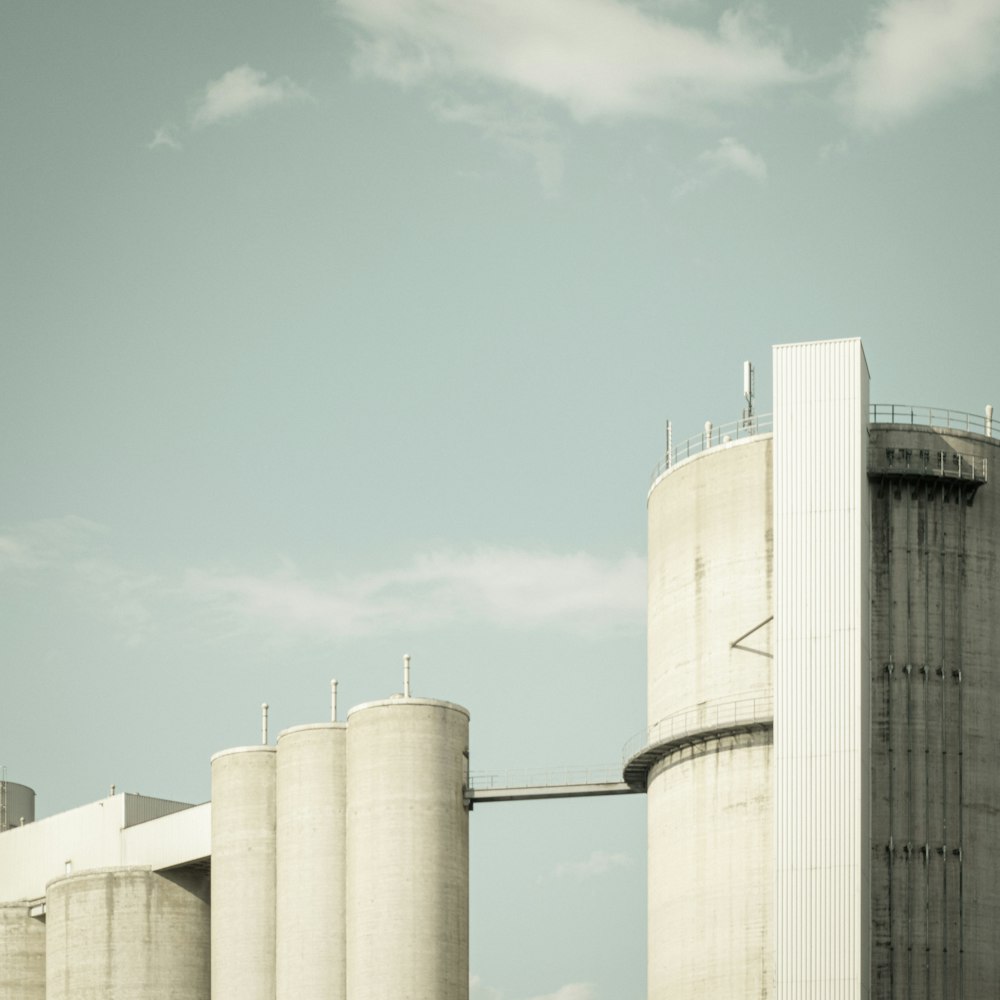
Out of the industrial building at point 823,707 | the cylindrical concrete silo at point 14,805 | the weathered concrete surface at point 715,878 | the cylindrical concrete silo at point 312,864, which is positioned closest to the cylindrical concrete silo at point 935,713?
the industrial building at point 823,707

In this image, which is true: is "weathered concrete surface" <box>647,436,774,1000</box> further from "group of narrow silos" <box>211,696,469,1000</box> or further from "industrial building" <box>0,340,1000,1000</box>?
"group of narrow silos" <box>211,696,469,1000</box>

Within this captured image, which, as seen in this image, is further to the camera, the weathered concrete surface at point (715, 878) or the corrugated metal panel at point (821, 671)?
the weathered concrete surface at point (715, 878)

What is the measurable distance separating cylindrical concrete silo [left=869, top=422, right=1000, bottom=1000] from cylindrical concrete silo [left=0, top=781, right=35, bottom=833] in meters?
57.5

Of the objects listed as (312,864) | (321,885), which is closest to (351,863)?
(321,885)

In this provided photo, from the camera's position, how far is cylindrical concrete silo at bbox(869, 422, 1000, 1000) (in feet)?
221

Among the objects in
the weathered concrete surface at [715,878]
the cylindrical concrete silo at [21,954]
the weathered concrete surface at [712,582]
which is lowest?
the cylindrical concrete silo at [21,954]

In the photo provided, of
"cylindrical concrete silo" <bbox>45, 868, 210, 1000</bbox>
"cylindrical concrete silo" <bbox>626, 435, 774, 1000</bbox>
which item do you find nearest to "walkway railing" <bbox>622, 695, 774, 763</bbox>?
"cylindrical concrete silo" <bbox>626, 435, 774, 1000</bbox>

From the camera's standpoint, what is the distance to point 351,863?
83625 mm

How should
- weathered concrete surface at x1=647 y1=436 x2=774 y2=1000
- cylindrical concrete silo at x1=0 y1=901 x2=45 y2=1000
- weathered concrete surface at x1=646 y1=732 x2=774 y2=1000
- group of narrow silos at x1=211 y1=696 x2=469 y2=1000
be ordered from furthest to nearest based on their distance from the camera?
cylindrical concrete silo at x1=0 y1=901 x2=45 y2=1000 < group of narrow silos at x1=211 y1=696 x2=469 y2=1000 < weathered concrete surface at x1=647 y1=436 x2=774 y2=1000 < weathered concrete surface at x1=646 y1=732 x2=774 y2=1000

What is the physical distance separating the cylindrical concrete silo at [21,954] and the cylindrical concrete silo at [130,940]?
4.37 metres

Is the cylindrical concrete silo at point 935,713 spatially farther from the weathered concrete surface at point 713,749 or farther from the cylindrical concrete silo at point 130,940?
the cylindrical concrete silo at point 130,940

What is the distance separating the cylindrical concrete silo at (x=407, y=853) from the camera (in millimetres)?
81375

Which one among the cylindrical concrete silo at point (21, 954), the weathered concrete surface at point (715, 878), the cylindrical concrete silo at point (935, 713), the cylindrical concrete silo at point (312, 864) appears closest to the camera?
the cylindrical concrete silo at point (935, 713)

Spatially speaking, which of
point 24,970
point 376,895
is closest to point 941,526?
point 376,895
